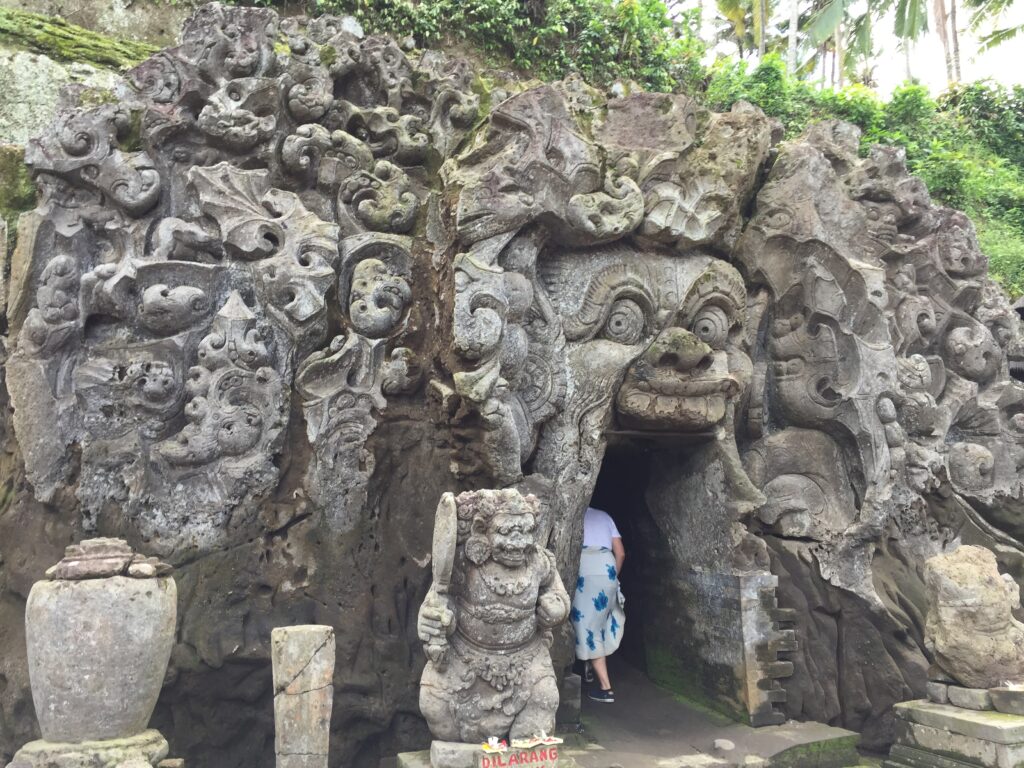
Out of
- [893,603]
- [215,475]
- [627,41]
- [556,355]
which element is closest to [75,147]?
[215,475]

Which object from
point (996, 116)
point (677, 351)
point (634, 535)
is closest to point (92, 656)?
point (677, 351)

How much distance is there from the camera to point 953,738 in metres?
4.97

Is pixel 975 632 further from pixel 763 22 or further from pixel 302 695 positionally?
pixel 763 22

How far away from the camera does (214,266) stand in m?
5.41

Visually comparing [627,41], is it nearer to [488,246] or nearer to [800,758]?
[488,246]

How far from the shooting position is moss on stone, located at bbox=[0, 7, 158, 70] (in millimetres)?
7512

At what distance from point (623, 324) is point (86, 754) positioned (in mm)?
3960

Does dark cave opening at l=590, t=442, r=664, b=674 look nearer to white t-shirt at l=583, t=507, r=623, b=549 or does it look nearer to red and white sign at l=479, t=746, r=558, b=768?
white t-shirt at l=583, t=507, r=623, b=549

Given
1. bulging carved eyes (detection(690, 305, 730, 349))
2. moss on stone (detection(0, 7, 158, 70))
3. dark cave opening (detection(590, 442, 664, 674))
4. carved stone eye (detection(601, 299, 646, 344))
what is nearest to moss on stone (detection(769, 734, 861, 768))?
dark cave opening (detection(590, 442, 664, 674))

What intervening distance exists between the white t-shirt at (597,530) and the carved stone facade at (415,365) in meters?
0.48

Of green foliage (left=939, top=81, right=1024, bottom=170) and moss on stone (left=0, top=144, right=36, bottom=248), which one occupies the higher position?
green foliage (left=939, top=81, right=1024, bottom=170)

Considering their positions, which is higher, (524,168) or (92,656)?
(524,168)

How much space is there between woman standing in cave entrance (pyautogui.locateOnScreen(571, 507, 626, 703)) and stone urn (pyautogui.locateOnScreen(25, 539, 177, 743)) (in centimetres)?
301

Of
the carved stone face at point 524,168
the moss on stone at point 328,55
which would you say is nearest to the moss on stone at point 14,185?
the moss on stone at point 328,55
